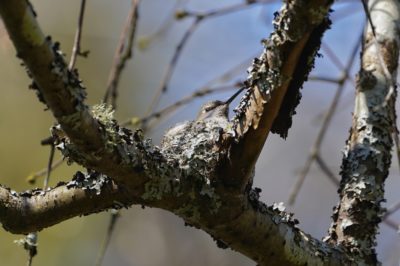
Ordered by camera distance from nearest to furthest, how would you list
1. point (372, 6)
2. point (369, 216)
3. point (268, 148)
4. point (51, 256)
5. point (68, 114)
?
point (68, 114)
point (369, 216)
point (372, 6)
point (51, 256)
point (268, 148)

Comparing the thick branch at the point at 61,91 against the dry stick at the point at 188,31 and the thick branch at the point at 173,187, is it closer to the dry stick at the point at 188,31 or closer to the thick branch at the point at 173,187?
the thick branch at the point at 173,187

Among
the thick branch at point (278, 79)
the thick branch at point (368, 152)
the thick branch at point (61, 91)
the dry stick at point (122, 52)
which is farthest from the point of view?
the dry stick at point (122, 52)

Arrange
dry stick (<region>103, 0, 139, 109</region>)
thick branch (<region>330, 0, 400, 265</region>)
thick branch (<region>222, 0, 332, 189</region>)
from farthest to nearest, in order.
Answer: dry stick (<region>103, 0, 139, 109</region>) < thick branch (<region>330, 0, 400, 265</region>) < thick branch (<region>222, 0, 332, 189</region>)

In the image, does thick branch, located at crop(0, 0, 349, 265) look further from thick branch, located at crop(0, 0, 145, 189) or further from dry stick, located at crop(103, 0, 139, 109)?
dry stick, located at crop(103, 0, 139, 109)

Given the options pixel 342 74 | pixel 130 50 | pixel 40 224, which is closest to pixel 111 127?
pixel 40 224

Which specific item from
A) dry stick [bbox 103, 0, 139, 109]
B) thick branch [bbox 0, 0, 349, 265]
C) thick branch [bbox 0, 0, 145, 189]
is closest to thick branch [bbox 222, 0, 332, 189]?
thick branch [bbox 0, 0, 349, 265]

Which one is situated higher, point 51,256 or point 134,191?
point 51,256

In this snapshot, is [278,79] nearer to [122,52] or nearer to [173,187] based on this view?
[173,187]

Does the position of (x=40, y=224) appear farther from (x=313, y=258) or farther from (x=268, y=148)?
(x=268, y=148)

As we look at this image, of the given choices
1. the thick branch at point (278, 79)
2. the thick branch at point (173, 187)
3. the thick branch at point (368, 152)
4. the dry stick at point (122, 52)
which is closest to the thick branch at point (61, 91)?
the thick branch at point (173, 187)
